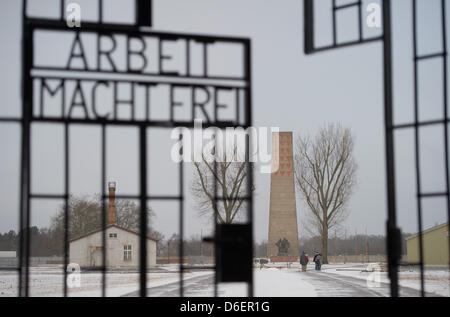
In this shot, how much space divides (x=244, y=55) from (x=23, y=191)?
2334 mm

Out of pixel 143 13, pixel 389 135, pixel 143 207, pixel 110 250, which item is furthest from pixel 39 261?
pixel 389 135

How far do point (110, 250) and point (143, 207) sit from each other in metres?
28.6

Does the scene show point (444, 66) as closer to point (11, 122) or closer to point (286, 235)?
point (11, 122)

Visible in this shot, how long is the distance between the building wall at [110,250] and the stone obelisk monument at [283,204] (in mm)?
7035

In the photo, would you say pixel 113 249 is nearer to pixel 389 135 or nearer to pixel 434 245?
pixel 434 245

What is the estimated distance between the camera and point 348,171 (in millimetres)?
35750

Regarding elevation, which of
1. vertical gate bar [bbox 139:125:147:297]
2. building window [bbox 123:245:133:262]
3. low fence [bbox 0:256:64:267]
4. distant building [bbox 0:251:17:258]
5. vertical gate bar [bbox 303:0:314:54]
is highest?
vertical gate bar [bbox 303:0:314:54]

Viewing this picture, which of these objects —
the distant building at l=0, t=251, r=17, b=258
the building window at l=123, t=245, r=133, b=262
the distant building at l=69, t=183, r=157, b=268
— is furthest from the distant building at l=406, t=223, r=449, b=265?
the distant building at l=0, t=251, r=17, b=258

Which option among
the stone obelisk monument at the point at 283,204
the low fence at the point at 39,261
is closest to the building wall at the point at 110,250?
the low fence at the point at 39,261

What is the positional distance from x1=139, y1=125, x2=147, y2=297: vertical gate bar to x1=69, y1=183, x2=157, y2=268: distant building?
26.9m

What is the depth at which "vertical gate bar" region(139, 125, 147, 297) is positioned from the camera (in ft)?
17.9

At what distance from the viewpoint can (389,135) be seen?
215 inches

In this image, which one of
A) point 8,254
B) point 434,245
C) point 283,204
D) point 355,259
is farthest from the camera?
point 8,254

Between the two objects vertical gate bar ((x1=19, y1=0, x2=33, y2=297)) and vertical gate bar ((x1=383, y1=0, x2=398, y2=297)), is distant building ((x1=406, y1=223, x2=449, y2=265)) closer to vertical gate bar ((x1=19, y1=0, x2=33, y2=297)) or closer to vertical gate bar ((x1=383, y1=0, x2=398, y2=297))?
vertical gate bar ((x1=383, y1=0, x2=398, y2=297))
